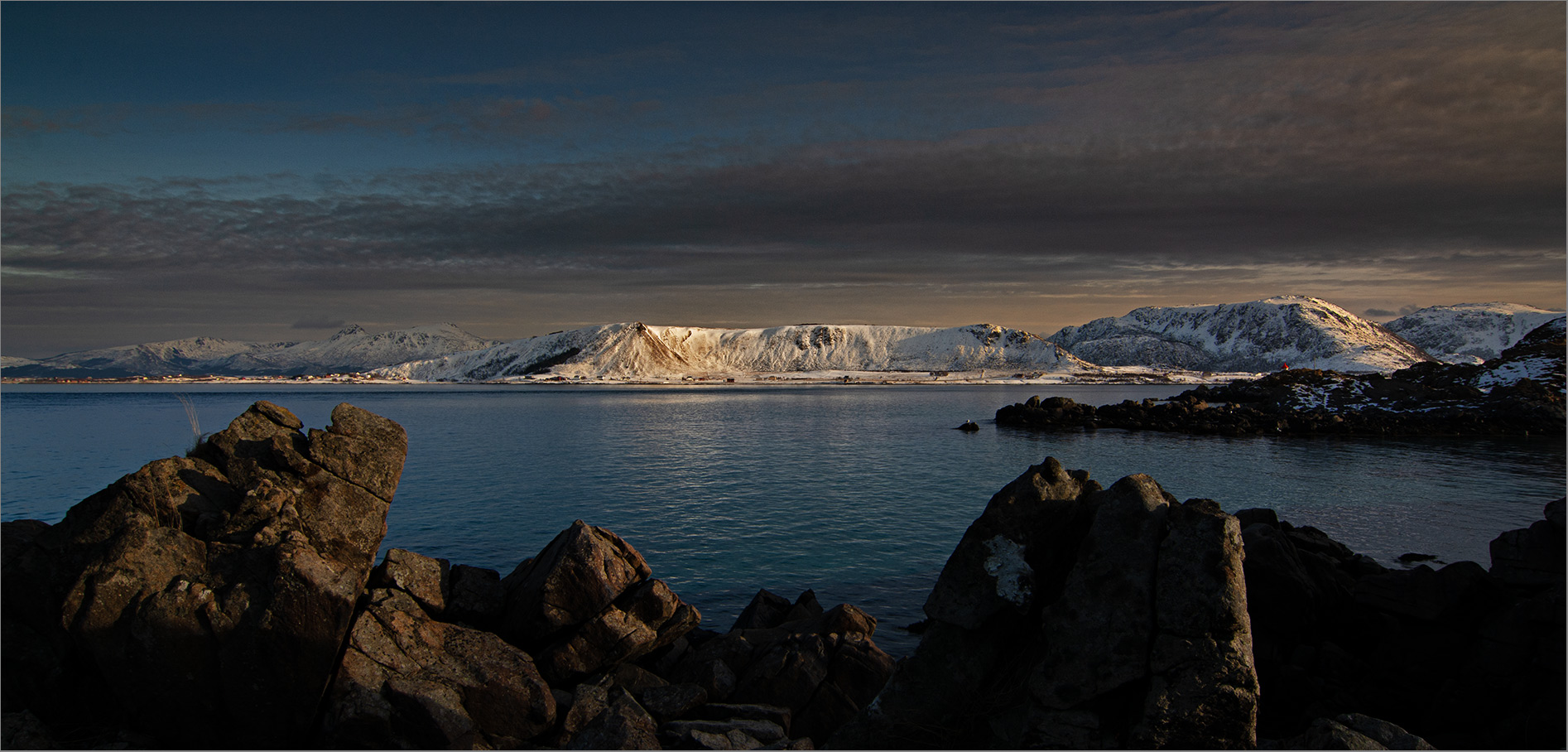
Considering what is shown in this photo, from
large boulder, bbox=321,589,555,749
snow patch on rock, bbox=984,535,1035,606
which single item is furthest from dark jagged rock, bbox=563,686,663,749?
snow patch on rock, bbox=984,535,1035,606

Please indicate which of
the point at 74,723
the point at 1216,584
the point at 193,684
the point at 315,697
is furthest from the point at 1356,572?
the point at 74,723

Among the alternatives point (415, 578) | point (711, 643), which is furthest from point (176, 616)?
point (711, 643)

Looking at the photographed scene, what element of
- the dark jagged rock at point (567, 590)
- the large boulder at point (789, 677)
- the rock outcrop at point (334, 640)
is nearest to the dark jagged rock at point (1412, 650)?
the large boulder at point (789, 677)

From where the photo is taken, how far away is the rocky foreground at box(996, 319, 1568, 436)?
56781 millimetres

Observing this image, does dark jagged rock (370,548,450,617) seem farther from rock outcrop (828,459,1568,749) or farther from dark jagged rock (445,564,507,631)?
rock outcrop (828,459,1568,749)

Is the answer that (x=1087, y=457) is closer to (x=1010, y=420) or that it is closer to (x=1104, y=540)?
(x=1010, y=420)

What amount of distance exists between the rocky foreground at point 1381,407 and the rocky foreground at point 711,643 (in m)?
56.7

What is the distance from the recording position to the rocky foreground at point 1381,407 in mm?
56781

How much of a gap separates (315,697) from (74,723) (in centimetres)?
324

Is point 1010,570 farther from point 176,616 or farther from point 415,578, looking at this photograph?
point 176,616

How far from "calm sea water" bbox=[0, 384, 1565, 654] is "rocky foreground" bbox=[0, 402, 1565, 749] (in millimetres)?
4541

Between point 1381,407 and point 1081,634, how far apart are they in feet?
245

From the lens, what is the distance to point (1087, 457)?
152 ft

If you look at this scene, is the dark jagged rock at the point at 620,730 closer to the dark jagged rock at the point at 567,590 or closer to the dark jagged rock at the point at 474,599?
the dark jagged rock at the point at 567,590
